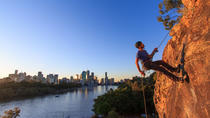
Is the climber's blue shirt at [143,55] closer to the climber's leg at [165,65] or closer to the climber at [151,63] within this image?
the climber at [151,63]

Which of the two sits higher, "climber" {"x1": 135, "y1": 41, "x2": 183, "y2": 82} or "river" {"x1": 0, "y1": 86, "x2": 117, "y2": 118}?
"climber" {"x1": 135, "y1": 41, "x2": 183, "y2": 82}

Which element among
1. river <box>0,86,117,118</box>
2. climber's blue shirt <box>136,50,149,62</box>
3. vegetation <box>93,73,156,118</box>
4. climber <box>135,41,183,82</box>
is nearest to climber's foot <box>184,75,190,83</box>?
climber <box>135,41,183,82</box>

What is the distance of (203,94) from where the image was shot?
11.6 feet

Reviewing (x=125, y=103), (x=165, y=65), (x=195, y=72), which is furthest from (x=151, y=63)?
(x=125, y=103)

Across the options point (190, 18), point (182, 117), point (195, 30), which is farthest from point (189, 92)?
→ point (190, 18)

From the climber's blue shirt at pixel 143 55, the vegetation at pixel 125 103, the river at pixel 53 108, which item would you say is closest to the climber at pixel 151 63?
the climber's blue shirt at pixel 143 55

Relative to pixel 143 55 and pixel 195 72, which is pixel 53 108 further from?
pixel 195 72

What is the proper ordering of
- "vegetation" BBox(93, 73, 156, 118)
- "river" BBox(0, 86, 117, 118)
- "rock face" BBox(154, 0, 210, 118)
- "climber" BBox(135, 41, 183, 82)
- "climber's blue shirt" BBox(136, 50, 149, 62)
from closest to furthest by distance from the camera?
"rock face" BBox(154, 0, 210, 118) < "climber" BBox(135, 41, 183, 82) < "climber's blue shirt" BBox(136, 50, 149, 62) < "vegetation" BBox(93, 73, 156, 118) < "river" BBox(0, 86, 117, 118)

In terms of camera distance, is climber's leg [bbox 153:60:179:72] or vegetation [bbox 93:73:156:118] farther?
vegetation [bbox 93:73:156:118]

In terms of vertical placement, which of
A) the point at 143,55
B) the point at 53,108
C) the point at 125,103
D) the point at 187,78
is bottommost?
the point at 53,108

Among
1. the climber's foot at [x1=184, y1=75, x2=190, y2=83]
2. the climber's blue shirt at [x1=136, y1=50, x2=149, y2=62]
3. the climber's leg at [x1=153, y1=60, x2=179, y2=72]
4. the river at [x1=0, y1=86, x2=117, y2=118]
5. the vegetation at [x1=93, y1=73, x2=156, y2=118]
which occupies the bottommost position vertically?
the river at [x1=0, y1=86, x2=117, y2=118]

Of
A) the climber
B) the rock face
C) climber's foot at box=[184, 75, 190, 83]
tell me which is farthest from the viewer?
the climber

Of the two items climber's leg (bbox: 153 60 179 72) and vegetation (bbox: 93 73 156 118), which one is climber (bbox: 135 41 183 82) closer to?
climber's leg (bbox: 153 60 179 72)

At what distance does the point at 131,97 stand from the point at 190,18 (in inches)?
1145
